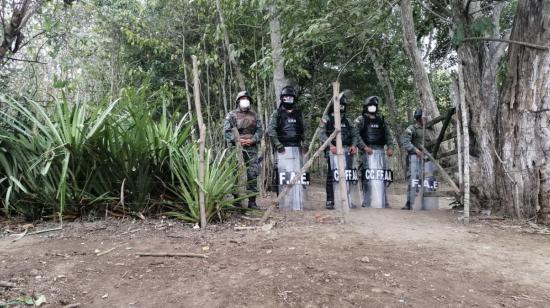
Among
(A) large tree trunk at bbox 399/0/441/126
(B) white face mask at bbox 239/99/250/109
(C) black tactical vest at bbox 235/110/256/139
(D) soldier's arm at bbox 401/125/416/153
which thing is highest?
(A) large tree trunk at bbox 399/0/441/126

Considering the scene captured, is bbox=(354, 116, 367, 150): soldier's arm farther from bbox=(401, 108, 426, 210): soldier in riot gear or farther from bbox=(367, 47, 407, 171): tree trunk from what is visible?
bbox=(367, 47, 407, 171): tree trunk

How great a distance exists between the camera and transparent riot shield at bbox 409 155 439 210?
237 inches

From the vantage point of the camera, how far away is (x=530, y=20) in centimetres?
452

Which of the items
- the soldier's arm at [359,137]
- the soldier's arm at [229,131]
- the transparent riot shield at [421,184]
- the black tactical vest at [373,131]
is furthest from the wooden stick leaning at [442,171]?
the soldier's arm at [229,131]

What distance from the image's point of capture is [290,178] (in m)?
5.55

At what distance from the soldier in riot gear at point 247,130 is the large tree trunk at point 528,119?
2971mm

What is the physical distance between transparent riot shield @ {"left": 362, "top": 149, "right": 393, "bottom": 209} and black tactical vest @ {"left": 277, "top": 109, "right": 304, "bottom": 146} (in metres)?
1.20

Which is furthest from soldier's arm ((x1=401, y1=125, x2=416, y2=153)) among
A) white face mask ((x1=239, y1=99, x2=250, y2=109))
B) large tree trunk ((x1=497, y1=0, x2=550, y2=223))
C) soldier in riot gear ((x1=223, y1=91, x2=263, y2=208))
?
white face mask ((x1=239, y1=99, x2=250, y2=109))

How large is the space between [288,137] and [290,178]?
0.58 m

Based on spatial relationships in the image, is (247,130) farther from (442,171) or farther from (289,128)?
(442,171)

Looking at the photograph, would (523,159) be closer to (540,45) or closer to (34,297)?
(540,45)

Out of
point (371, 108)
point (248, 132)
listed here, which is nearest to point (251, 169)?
point (248, 132)

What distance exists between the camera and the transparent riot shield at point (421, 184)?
6.02 m

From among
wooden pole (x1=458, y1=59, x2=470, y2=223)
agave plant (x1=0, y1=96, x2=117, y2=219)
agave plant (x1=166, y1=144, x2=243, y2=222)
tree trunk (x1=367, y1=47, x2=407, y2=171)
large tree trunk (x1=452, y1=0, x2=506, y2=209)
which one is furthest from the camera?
tree trunk (x1=367, y1=47, x2=407, y2=171)
